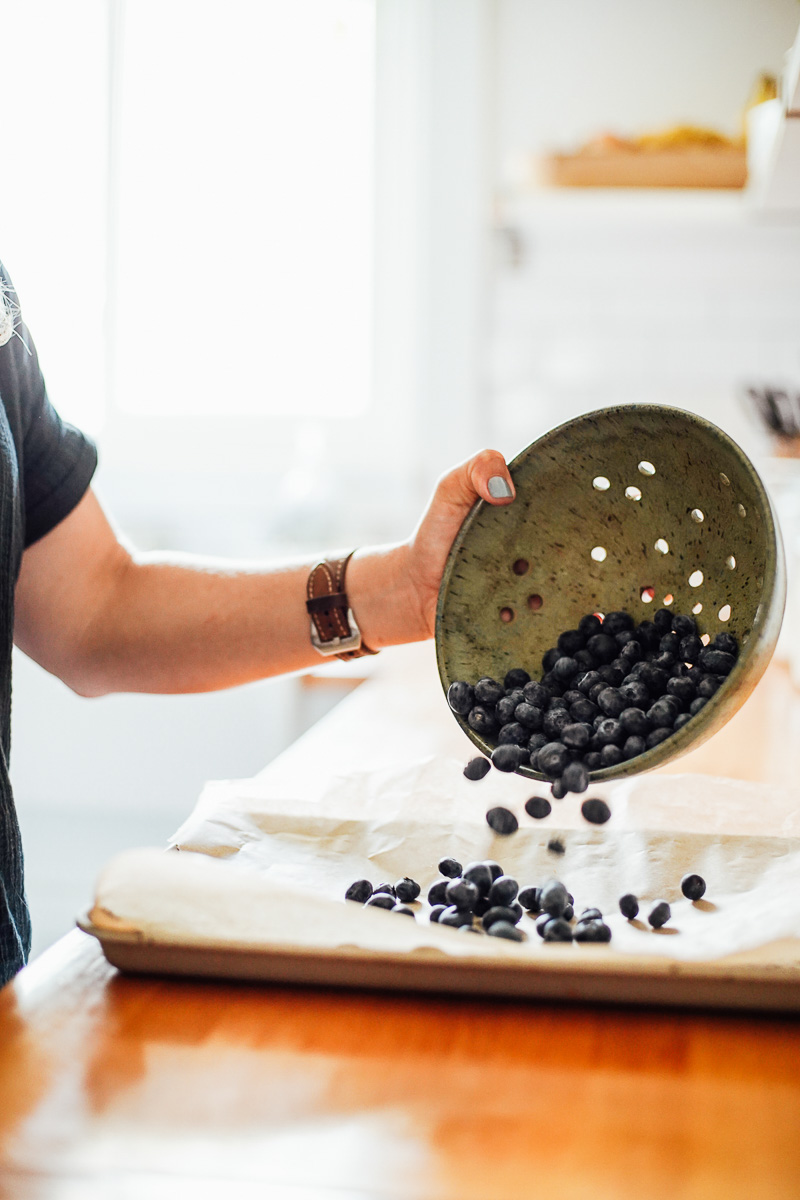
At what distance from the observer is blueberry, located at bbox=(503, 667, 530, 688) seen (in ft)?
3.04

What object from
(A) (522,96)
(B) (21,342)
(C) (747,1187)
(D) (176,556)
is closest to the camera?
(C) (747,1187)

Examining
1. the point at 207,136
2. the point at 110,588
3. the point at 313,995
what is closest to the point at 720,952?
the point at 313,995

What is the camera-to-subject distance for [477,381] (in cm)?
274

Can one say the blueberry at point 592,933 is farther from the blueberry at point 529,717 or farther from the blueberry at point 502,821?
the blueberry at point 529,717

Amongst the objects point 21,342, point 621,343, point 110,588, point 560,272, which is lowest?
point 110,588

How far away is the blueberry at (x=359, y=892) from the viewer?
0.71 meters

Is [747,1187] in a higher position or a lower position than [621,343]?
lower

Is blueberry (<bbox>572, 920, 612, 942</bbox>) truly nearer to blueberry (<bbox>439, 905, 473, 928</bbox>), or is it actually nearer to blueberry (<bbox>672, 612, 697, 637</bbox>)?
blueberry (<bbox>439, 905, 473, 928</bbox>)

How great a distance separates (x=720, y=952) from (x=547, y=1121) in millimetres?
146

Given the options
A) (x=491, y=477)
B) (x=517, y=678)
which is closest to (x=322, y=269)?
(x=491, y=477)

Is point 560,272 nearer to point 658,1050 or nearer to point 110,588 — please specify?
point 110,588

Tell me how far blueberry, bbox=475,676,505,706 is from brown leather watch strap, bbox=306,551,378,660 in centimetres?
28

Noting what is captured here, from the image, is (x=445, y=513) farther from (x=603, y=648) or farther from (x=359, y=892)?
(x=359, y=892)

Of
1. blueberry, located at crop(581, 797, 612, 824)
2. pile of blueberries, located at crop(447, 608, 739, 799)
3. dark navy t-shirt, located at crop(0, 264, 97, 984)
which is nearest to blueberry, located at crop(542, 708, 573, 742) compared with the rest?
pile of blueberries, located at crop(447, 608, 739, 799)
